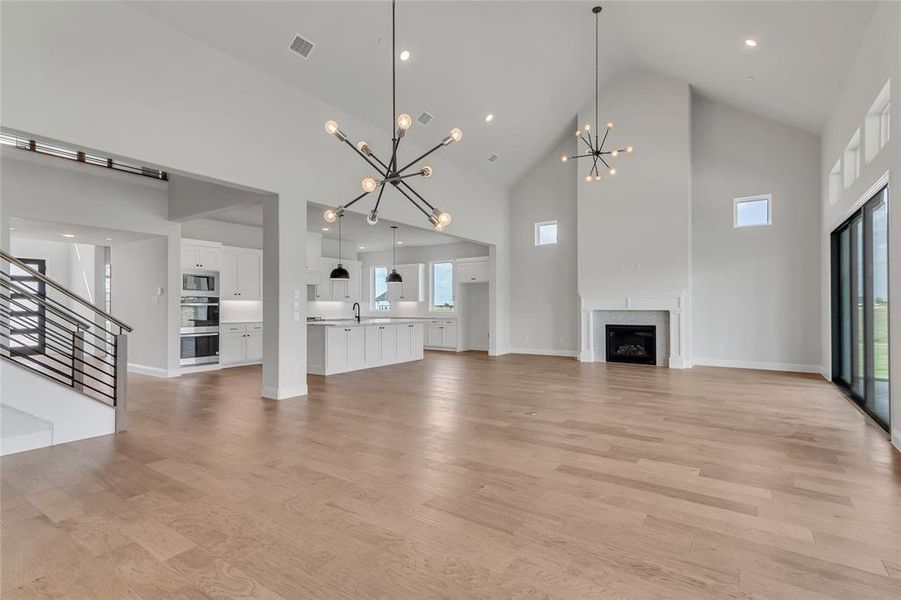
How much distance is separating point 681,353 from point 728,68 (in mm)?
4887

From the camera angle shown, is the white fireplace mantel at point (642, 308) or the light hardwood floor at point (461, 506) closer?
the light hardwood floor at point (461, 506)

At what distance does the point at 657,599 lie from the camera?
6.10ft

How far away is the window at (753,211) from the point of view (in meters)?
8.27

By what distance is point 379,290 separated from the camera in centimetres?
1393

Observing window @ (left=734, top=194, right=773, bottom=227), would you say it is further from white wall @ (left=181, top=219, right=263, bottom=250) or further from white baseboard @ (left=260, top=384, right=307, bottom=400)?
white wall @ (left=181, top=219, right=263, bottom=250)

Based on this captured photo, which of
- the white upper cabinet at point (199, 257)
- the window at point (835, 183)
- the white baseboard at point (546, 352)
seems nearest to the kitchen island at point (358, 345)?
the white upper cabinet at point (199, 257)

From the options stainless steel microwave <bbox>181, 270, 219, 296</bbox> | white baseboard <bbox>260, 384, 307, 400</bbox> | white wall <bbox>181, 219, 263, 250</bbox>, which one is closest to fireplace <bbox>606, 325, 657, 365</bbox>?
white baseboard <bbox>260, 384, 307, 400</bbox>

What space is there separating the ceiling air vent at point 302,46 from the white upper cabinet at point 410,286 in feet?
25.4

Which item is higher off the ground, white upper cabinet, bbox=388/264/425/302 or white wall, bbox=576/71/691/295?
white wall, bbox=576/71/691/295

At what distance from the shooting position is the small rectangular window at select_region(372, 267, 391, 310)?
539 inches

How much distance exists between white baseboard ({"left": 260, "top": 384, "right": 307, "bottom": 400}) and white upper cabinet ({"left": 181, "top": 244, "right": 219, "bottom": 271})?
3.61 m

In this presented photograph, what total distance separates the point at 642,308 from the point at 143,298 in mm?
9535

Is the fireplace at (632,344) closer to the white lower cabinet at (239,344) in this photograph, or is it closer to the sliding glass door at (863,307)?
the sliding glass door at (863,307)

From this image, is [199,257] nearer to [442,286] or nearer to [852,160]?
[442,286]
